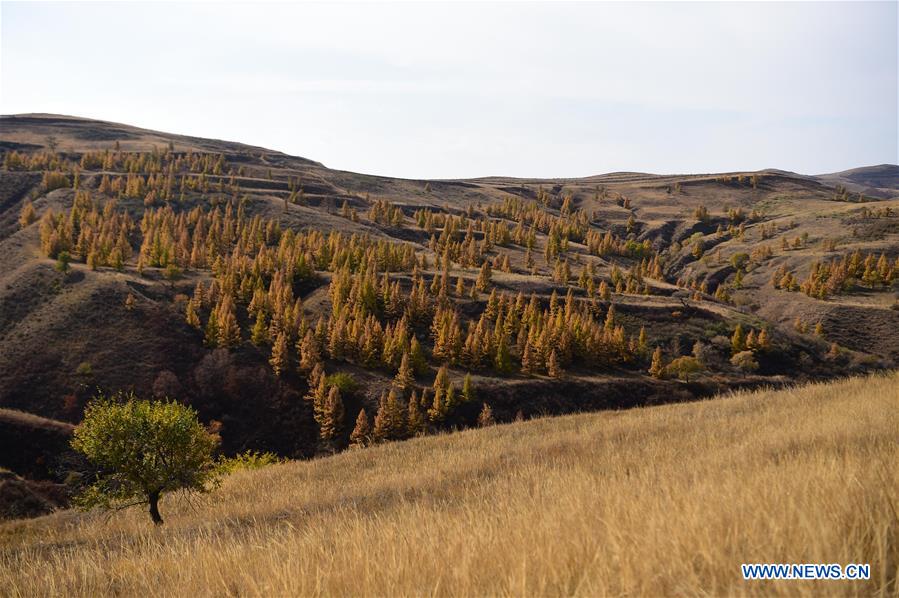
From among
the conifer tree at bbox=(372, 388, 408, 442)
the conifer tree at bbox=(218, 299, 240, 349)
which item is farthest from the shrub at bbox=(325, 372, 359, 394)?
the conifer tree at bbox=(218, 299, 240, 349)

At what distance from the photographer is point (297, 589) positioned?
12.7 feet

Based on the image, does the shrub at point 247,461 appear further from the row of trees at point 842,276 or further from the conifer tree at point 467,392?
the row of trees at point 842,276

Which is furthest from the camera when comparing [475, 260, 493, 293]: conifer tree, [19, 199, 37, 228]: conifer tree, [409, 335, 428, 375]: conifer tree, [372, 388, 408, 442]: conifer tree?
[19, 199, 37, 228]: conifer tree

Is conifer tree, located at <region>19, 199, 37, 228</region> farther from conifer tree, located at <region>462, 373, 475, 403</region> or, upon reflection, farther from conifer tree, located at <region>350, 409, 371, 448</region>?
conifer tree, located at <region>462, 373, 475, 403</region>

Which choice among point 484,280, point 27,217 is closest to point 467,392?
point 484,280

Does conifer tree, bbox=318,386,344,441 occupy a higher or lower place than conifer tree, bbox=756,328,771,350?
lower

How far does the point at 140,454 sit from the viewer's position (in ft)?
66.7

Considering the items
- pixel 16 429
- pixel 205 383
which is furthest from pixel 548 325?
pixel 16 429

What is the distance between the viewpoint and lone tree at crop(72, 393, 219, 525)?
19.6m

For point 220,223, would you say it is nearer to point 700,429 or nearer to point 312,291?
point 312,291

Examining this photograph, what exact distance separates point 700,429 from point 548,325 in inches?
2863

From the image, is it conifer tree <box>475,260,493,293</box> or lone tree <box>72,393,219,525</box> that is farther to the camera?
conifer tree <box>475,260,493,293</box>

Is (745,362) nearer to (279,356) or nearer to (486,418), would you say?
(486,418)

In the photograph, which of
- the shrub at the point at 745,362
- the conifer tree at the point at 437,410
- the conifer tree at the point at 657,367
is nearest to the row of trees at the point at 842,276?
the shrub at the point at 745,362
